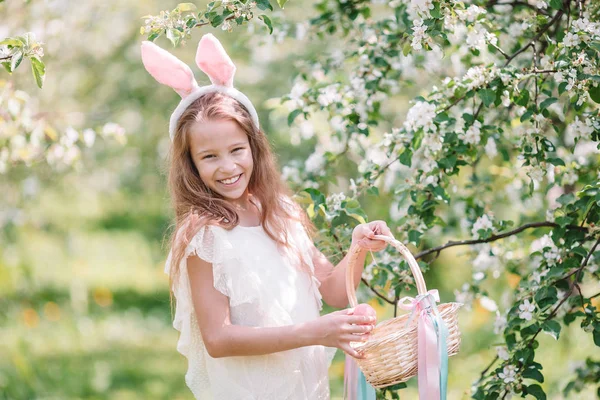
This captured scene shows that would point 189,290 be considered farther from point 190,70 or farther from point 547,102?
point 547,102

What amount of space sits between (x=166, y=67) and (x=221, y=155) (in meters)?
0.26

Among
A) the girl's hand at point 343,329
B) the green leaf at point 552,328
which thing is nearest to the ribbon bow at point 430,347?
the girl's hand at point 343,329

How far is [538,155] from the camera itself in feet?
6.88

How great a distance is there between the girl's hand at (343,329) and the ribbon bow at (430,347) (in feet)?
0.36

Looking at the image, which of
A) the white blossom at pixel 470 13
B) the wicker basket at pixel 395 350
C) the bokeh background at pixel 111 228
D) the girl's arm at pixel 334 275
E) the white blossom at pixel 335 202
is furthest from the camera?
the bokeh background at pixel 111 228

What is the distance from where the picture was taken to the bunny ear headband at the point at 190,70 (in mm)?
1964

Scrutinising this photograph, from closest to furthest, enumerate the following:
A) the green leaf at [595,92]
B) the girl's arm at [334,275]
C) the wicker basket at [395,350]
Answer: the wicker basket at [395,350] < the green leaf at [595,92] < the girl's arm at [334,275]

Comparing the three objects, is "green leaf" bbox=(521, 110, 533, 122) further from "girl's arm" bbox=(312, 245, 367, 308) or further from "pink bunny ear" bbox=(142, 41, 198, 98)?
"pink bunny ear" bbox=(142, 41, 198, 98)

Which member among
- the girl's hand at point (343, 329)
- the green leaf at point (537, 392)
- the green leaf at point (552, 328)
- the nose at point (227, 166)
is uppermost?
the nose at point (227, 166)

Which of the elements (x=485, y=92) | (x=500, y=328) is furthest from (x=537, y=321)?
(x=485, y=92)

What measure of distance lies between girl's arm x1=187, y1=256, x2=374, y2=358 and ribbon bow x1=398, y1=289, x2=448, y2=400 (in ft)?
0.39

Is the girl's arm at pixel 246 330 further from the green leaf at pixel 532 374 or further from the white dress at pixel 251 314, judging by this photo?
the green leaf at pixel 532 374

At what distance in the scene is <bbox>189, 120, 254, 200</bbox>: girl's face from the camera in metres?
1.97

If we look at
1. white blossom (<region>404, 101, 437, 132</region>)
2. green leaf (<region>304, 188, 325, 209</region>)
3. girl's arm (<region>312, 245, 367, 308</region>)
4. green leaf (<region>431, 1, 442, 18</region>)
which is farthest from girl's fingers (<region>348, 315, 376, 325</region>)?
green leaf (<region>431, 1, 442, 18</region>)
